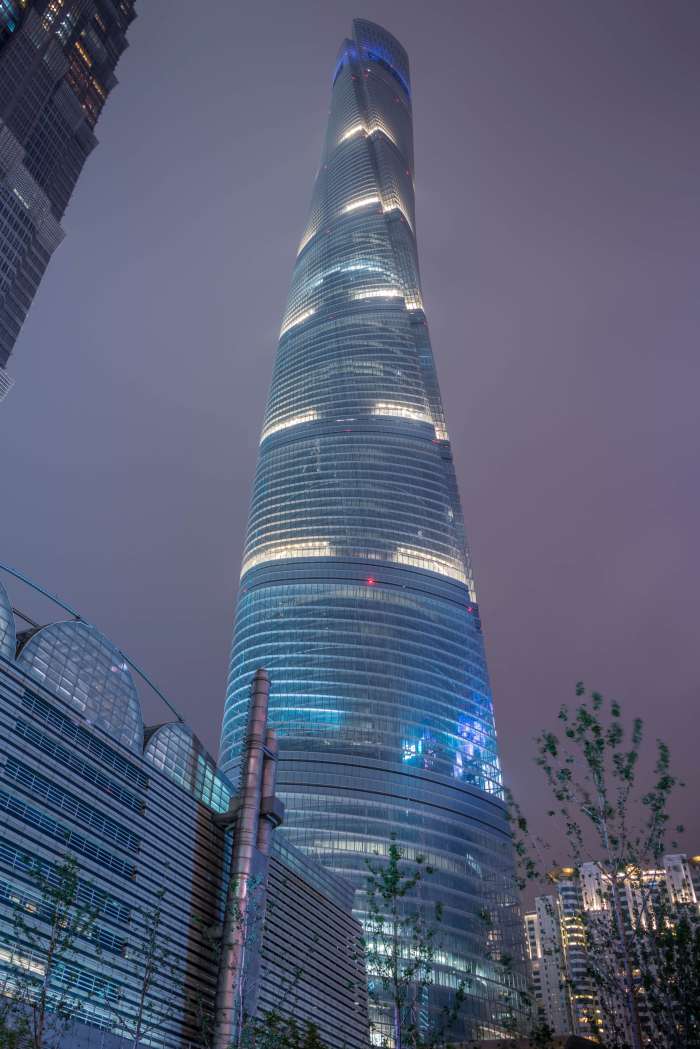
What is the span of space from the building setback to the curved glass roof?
0.53 feet

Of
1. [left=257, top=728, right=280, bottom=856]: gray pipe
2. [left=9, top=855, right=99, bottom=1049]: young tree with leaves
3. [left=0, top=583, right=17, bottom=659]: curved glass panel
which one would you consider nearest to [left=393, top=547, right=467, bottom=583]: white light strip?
A: [left=257, top=728, right=280, bottom=856]: gray pipe

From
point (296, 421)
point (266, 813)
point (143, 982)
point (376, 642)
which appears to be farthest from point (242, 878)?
point (296, 421)

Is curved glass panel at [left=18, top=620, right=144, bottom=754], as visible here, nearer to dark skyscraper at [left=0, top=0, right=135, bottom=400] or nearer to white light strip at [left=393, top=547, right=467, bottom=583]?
dark skyscraper at [left=0, top=0, right=135, bottom=400]

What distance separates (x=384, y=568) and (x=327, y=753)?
37.1 m

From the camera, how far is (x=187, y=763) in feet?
247

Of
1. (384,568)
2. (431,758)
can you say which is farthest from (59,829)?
(384,568)

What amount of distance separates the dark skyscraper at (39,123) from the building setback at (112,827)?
261ft

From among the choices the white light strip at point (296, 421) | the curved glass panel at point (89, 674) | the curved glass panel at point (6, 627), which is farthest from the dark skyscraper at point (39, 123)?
the curved glass panel at point (6, 627)

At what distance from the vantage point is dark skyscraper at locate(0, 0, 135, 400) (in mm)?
136000

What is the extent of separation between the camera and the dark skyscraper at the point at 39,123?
136000 millimetres

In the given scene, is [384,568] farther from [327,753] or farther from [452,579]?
[327,753]

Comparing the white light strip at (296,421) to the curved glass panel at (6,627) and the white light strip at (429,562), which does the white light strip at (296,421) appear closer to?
the white light strip at (429,562)

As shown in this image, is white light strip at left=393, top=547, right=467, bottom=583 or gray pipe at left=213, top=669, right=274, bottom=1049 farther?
white light strip at left=393, top=547, right=467, bottom=583

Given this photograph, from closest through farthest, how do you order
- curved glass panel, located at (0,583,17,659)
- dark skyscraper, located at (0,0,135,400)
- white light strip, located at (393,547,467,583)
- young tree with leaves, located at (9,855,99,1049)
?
1. young tree with leaves, located at (9,855,99,1049)
2. curved glass panel, located at (0,583,17,659)
3. dark skyscraper, located at (0,0,135,400)
4. white light strip, located at (393,547,467,583)
